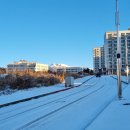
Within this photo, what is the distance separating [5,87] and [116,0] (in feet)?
58.2

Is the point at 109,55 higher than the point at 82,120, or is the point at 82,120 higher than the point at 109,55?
the point at 109,55

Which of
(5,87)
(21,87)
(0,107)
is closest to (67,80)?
(21,87)

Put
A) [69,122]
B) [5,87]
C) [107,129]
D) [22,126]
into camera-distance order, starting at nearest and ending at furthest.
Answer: [107,129] → [22,126] → [69,122] → [5,87]

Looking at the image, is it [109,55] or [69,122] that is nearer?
[69,122]

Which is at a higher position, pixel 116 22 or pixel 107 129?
pixel 116 22

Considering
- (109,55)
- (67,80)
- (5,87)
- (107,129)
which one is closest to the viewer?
(107,129)

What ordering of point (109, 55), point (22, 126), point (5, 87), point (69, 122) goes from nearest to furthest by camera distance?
point (22, 126) → point (69, 122) → point (5, 87) → point (109, 55)

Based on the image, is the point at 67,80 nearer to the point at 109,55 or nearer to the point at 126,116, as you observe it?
the point at 126,116

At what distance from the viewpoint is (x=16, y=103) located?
2194 centimetres

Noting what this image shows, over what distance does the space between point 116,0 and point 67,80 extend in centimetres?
2255

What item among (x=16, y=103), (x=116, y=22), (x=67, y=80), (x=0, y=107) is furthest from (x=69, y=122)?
(x=67, y=80)

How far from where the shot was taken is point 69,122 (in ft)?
42.7

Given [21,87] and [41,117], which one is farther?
[21,87]

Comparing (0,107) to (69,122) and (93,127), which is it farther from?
(93,127)
